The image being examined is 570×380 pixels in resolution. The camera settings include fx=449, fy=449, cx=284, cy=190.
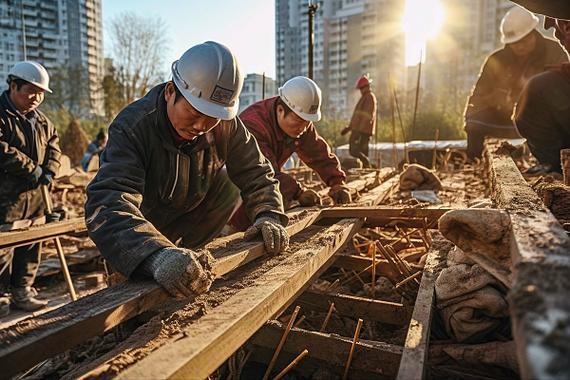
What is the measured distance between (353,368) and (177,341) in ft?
2.52

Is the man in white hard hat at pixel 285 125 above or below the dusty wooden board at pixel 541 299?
above

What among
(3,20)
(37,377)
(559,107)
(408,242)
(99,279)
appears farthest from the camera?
(3,20)

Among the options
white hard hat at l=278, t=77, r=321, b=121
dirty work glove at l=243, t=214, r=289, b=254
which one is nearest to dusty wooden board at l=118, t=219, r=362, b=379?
dirty work glove at l=243, t=214, r=289, b=254

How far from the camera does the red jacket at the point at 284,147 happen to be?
4090mm

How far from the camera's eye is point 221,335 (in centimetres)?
143

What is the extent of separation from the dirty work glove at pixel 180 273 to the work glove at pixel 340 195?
251 centimetres

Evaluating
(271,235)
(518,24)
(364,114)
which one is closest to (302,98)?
(271,235)

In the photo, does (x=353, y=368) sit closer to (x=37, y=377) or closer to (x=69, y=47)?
(x=37, y=377)

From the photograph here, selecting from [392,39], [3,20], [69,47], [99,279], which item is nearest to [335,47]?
[392,39]

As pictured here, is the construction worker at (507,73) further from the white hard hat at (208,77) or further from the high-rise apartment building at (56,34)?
the high-rise apartment building at (56,34)

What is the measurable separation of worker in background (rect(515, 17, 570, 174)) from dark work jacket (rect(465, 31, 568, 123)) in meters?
2.61

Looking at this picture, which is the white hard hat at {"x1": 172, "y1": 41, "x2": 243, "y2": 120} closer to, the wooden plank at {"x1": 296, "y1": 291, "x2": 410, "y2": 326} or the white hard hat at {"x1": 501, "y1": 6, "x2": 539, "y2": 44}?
the wooden plank at {"x1": 296, "y1": 291, "x2": 410, "y2": 326}

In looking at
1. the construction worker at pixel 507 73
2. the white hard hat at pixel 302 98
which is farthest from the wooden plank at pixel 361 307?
the construction worker at pixel 507 73

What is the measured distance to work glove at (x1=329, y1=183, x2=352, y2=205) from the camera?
13.8 ft
